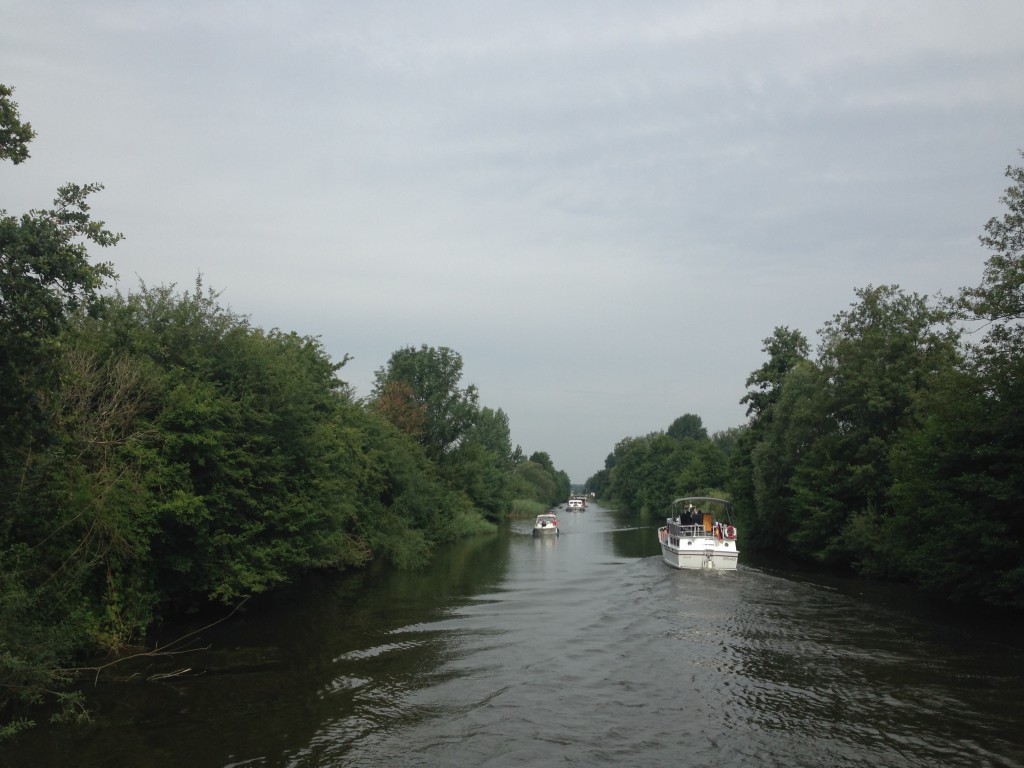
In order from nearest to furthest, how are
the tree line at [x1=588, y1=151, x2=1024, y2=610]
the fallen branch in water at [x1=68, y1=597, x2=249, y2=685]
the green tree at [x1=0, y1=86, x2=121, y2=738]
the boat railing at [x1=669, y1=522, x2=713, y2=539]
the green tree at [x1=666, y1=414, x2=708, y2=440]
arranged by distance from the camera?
1. the green tree at [x1=0, y1=86, x2=121, y2=738]
2. the fallen branch in water at [x1=68, y1=597, x2=249, y2=685]
3. the tree line at [x1=588, y1=151, x2=1024, y2=610]
4. the boat railing at [x1=669, y1=522, x2=713, y2=539]
5. the green tree at [x1=666, y1=414, x2=708, y2=440]

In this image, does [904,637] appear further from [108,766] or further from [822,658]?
[108,766]

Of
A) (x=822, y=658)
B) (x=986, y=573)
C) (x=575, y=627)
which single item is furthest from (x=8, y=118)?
(x=986, y=573)

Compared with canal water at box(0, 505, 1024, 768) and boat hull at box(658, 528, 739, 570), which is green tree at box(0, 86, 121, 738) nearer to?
canal water at box(0, 505, 1024, 768)

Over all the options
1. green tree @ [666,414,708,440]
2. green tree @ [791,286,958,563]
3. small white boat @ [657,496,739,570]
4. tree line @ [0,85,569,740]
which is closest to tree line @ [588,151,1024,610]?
green tree @ [791,286,958,563]

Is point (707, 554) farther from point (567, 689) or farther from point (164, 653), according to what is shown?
point (164, 653)

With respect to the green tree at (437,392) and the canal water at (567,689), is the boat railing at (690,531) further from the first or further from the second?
the green tree at (437,392)

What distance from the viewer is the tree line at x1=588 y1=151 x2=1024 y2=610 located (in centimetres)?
2141

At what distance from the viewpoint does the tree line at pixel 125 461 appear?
37.0 ft

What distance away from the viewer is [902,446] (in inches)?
1224

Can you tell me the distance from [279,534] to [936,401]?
2210 cm

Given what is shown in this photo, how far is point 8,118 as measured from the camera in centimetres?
1126

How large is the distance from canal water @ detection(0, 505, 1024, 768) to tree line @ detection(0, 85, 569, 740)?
1.56 m

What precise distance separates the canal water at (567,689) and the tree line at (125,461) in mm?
1555

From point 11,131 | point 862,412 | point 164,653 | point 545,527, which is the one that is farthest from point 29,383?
point 545,527
